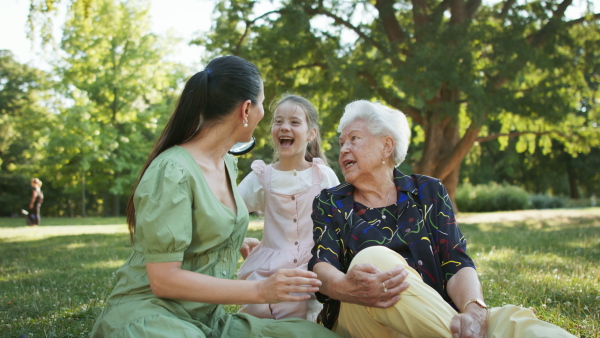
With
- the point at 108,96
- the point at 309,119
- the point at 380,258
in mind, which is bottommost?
the point at 380,258

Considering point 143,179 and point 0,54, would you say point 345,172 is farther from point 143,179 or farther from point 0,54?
point 0,54

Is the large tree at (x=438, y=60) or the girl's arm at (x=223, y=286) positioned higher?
the large tree at (x=438, y=60)

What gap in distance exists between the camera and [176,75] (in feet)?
111

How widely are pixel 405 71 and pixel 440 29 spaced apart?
2.04 metres

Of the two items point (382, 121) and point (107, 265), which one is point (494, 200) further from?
point (382, 121)

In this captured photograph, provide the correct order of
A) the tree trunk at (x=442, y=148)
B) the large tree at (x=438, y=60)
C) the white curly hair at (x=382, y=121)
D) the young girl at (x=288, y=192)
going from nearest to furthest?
the white curly hair at (x=382, y=121), the young girl at (x=288, y=192), the large tree at (x=438, y=60), the tree trunk at (x=442, y=148)

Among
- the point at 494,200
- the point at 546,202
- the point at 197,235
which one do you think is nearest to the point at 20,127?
the point at 494,200

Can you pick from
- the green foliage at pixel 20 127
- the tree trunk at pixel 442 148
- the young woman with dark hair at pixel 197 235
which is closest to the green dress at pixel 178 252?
Answer: the young woman with dark hair at pixel 197 235

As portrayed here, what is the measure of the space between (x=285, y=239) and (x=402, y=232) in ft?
4.36

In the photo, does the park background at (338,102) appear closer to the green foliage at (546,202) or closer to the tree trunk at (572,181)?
the green foliage at (546,202)

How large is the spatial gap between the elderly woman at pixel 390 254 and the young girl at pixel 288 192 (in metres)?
0.85

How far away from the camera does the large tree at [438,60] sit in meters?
13.4

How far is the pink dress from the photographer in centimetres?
397

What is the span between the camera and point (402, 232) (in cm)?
311
